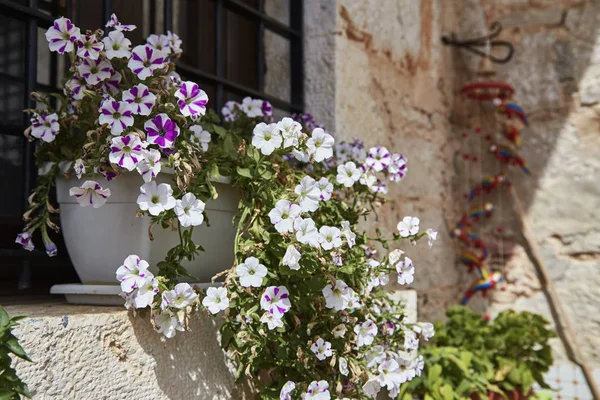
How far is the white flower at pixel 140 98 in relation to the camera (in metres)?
1.21

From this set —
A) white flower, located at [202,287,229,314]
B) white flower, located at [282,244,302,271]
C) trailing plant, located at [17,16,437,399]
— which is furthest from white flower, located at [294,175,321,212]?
white flower, located at [202,287,229,314]

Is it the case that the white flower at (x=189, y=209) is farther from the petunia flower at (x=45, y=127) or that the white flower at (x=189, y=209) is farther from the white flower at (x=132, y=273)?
the petunia flower at (x=45, y=127)

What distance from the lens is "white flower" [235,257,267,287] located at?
46.8 inches

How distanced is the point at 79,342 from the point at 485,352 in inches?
62.2

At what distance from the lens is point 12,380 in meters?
0.89

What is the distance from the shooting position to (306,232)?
1.20 meters

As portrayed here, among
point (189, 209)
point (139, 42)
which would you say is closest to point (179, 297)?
point (189, 209)

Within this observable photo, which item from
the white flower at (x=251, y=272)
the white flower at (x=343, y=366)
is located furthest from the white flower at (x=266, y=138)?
the white flower at (x=343, y=366)

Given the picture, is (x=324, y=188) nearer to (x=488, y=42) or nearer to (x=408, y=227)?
(x=408, y=227)

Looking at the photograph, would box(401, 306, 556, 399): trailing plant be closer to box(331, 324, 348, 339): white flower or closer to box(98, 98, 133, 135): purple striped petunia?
box(331, 324, 348, 339): white flower

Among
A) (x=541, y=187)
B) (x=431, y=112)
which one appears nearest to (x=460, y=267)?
(x=541, y=187)

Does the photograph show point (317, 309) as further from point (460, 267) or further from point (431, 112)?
point (460, 267)

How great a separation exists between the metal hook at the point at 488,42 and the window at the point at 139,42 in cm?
118

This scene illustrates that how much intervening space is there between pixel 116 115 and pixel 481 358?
5.23 feet
